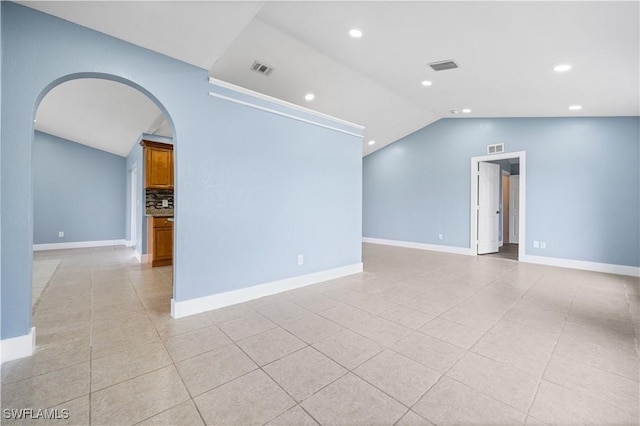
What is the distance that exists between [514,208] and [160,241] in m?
9.80

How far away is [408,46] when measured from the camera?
3297 mm

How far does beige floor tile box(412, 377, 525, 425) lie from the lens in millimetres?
1444

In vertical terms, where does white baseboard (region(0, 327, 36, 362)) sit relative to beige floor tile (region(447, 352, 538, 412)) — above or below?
above

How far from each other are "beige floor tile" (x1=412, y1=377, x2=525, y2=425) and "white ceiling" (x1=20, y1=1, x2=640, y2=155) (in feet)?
10.1

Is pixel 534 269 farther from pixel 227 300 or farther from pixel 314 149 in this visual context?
pixel 227 300

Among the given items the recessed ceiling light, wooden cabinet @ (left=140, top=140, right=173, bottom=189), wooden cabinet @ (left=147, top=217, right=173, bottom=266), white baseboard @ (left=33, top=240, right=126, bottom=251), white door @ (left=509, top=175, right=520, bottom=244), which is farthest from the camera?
white door @ (left=509, top=175, right=520, bottom=244)

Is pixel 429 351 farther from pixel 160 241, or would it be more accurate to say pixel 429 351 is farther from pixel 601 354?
pixel 160 241

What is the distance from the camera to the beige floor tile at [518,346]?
200 centimetres

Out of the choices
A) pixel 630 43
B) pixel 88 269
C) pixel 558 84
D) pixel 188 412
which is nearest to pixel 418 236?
pixel 558 84

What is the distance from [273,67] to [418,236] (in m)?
5.63

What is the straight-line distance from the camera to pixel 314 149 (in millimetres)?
4062

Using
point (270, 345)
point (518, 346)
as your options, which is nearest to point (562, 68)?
point (518, 346)

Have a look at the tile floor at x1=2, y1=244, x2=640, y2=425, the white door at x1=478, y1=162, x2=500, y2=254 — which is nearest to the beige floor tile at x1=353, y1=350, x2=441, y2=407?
the tile floor at x1=2, y1=244, x2=640, y2=425

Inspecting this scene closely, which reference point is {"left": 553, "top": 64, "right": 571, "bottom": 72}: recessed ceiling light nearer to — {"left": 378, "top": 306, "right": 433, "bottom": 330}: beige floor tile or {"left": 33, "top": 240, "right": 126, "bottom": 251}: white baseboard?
{"left": 378, "top": 306, "right": 433, "bottom": 330}: beige floor tile
